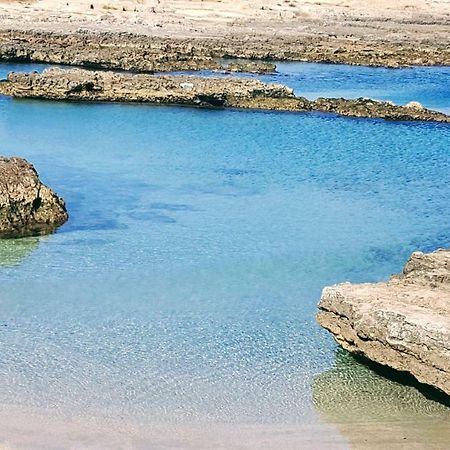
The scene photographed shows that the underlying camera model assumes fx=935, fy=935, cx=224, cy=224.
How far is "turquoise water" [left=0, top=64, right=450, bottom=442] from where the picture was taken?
32.1 feet

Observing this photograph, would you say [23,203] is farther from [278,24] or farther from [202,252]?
[278,24]

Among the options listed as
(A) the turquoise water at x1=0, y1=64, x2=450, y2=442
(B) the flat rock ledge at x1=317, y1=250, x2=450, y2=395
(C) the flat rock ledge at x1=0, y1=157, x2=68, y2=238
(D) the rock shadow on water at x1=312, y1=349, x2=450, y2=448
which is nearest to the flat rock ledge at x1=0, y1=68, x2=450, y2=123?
(A) the turquoise water at x1=0, y1=64, x2=450, y2=442

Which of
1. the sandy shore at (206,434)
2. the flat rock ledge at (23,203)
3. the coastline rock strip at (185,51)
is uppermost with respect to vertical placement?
the coastline rock strip at (185,51)

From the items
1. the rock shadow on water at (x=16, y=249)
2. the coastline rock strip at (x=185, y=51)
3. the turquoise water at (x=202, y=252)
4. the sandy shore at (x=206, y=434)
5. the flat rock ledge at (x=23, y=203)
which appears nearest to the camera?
the sandy shore at (x=206, y=434)

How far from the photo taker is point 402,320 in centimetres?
898

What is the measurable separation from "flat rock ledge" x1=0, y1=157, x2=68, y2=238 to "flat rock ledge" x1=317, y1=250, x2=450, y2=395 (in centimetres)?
653

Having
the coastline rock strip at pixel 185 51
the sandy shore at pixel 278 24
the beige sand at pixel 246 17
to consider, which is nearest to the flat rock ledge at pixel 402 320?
the coastline rock strip at pixel 185 51

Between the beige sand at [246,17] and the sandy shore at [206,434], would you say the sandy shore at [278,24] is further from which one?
the sandy shore at [206,434]

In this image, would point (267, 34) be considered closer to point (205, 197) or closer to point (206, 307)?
point (205, 197)

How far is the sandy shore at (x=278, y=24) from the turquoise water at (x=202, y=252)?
1491cm

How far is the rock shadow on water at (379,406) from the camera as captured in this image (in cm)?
889

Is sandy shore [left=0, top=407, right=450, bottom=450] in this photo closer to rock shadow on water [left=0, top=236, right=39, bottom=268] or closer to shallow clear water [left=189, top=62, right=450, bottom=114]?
rock shadow on water [left=0, top=236, right=39, bottom=268]

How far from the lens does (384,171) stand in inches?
825

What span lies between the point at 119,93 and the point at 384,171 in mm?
9825
